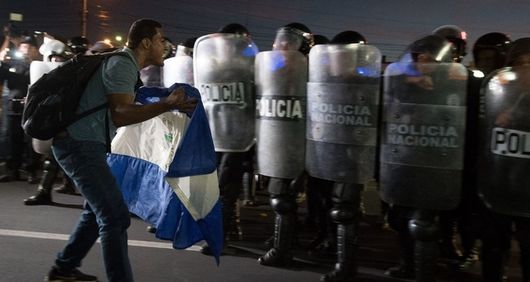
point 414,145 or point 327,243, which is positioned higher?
point 414,145

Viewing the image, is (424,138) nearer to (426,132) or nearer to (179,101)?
(426,132)

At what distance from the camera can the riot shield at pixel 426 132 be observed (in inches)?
131

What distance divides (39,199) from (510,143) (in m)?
5.34

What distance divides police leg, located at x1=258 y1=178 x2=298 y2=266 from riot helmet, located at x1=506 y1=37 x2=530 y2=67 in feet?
6.08

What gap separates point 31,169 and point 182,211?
16.7 feet

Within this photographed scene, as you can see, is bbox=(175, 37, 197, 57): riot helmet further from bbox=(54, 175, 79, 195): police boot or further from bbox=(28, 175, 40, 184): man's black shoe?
bbox=(28, 175, 40, 184): man's black shoe

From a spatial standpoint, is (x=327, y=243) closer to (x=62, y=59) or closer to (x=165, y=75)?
(x=165, y=75)

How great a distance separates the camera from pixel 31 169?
789 cm

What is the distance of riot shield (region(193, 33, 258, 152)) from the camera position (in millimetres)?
4492

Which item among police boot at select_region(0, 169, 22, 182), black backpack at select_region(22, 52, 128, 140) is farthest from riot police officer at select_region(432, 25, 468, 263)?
police boot at select_region(0, 169, 22, 182)

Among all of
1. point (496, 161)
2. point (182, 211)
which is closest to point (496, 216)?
point (496, 161)

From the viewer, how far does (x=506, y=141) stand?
3.13m

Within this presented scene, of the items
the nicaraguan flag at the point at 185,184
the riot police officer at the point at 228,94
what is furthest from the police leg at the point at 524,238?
the riot police officer at the point at 228,94

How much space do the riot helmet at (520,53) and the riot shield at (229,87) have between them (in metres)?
2.00
